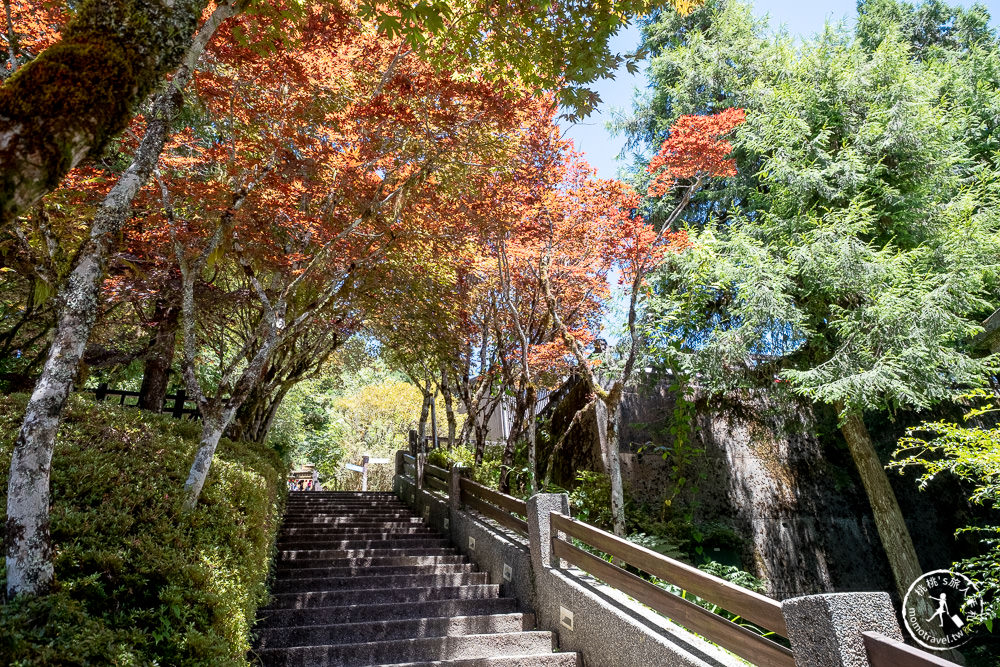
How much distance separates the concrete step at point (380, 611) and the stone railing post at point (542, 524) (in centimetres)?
67

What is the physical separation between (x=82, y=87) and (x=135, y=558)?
2.86 meters

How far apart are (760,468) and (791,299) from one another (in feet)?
13.3

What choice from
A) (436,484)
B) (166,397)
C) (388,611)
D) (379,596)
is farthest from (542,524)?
(166,397)

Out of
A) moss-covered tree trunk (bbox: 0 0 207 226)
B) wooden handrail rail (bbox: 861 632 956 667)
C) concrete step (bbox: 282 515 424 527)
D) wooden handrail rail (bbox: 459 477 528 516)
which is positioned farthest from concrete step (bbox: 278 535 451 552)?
moss-covered tree trunk (bbox: 0 0 207 226)

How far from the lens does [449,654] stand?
4691 millimetres

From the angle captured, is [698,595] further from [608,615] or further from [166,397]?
[166,397]

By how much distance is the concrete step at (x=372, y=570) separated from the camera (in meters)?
6.51

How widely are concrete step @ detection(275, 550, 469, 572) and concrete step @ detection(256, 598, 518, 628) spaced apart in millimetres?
1564

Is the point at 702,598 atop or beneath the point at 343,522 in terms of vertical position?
beneath

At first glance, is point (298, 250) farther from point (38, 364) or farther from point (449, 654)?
point (449, 654)

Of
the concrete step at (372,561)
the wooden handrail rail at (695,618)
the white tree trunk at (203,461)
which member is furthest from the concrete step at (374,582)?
the white tree trunk at (203,461)

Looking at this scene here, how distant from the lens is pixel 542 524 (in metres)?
5.49

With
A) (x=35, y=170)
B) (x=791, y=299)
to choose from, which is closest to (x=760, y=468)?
(x=791, y=299)

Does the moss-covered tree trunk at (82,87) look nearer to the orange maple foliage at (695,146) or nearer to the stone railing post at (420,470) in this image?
the orange maple foliage at (695,146)
